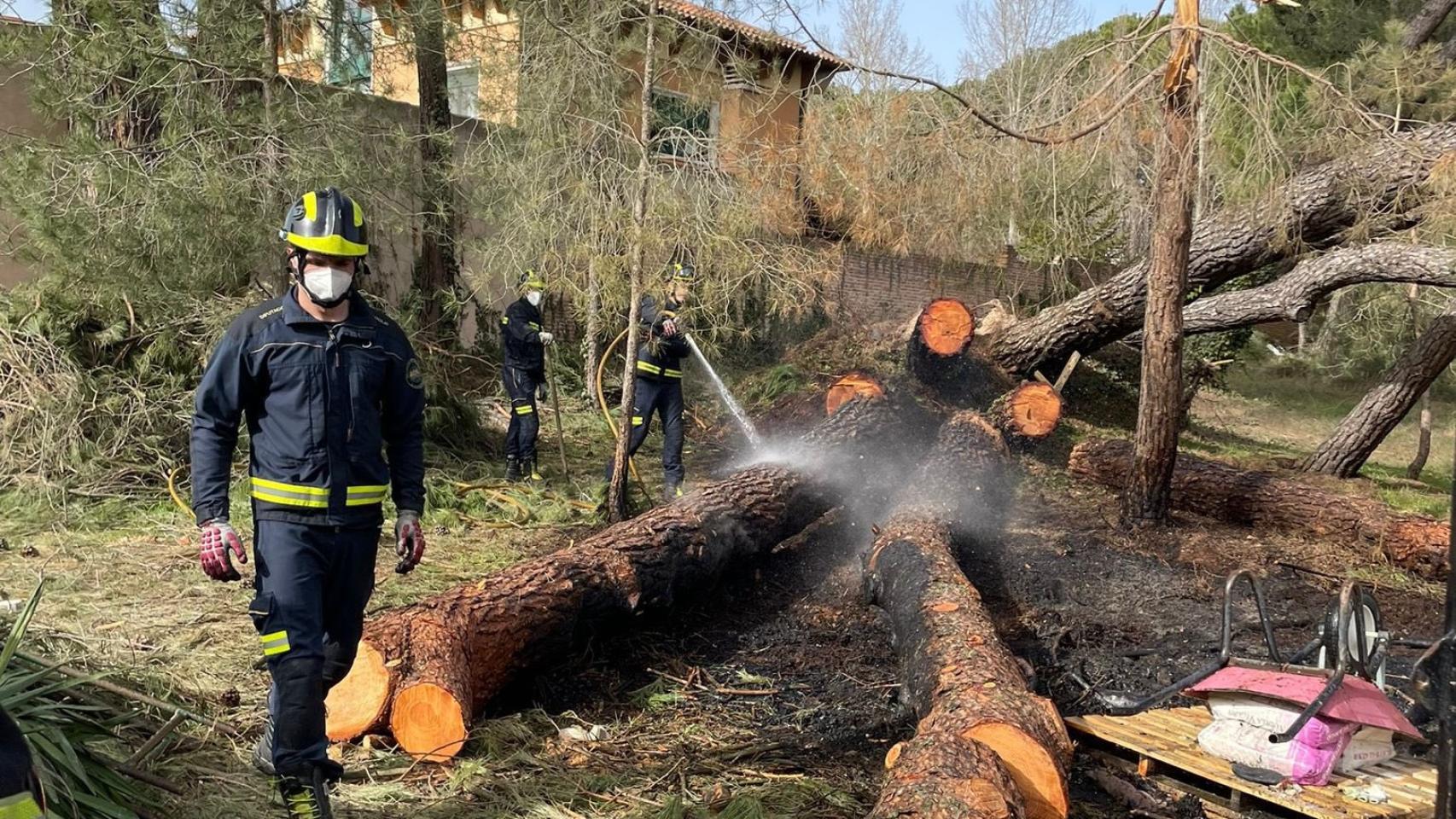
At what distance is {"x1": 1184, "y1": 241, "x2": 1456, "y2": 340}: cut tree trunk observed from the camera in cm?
847

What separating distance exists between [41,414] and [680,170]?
4633 mm

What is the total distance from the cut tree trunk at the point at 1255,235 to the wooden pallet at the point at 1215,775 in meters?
4.79

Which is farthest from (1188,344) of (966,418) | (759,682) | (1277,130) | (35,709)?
(35,709)

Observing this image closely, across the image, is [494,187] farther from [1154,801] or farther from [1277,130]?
[1154,801]

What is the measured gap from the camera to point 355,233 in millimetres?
3256

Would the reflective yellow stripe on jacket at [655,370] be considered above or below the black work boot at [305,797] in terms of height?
above

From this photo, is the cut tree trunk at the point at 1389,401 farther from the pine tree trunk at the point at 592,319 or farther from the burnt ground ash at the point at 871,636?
the pine tree trunk at the point at 592,319

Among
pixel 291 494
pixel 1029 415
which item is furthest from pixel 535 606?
pixel 1029 415

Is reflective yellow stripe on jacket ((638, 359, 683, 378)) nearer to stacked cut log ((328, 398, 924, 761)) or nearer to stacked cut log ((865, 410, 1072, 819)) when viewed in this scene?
stacked cut log ((328, 398, 924, 761))

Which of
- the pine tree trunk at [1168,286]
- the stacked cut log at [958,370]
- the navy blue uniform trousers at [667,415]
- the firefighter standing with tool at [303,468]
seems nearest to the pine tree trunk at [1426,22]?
the stacked cut log at [958,370]

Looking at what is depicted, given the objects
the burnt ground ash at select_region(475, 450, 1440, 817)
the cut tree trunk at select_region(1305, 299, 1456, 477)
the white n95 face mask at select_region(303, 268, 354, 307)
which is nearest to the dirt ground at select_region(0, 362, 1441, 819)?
the burnt ground ash at select_region(475, 450, 1440, 817)

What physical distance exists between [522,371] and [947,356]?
4.59 m

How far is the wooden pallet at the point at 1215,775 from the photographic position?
3287 millimetres

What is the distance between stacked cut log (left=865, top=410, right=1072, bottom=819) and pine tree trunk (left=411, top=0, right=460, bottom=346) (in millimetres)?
4524
